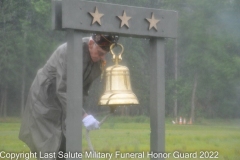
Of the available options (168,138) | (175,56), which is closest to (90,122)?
(168,138)

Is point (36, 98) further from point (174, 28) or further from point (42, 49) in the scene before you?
point (42, 49)

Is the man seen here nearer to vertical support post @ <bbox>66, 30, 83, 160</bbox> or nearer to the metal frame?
the metal frame

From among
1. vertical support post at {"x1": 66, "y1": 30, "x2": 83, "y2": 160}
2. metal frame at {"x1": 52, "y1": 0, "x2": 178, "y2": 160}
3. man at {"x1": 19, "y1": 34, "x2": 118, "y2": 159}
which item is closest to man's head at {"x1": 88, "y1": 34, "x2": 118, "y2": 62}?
man at {"x1": 19, "y1": 34, "x2": 118, "y2": 159}

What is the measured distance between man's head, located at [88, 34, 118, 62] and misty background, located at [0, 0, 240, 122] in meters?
7.56

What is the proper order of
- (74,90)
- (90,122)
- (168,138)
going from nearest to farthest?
1. (74,90)
2. (90,122)
3. (168,138)

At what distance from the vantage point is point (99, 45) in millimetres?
4109

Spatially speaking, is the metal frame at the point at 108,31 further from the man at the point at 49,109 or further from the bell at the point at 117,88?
the man at the point at 49,109

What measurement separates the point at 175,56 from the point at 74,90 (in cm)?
1033

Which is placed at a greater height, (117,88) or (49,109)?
(117,88)

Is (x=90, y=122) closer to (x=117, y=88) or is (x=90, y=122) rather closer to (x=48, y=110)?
(x=117, y=88)

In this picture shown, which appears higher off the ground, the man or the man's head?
the man's head

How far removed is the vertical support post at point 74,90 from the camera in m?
3.67

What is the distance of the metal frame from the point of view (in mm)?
3648

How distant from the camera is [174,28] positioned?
4.03 meters
